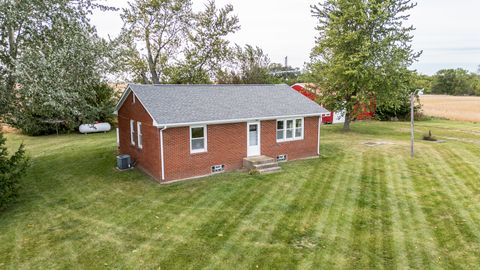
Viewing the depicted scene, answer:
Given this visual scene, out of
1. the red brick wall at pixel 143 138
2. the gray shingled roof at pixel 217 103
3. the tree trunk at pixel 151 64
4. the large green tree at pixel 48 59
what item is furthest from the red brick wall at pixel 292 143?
the tree trunk at pixel 151 64

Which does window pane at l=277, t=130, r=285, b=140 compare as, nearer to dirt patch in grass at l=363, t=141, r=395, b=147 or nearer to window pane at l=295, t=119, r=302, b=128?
window pane at l=295, t=119, r=302, b=128

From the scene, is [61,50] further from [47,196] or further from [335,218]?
[335,218]

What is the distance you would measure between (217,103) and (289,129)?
4.09 metres

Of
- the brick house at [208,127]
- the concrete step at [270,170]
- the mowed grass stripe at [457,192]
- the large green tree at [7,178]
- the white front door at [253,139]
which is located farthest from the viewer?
the white front door at [253,139]

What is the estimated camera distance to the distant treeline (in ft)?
298

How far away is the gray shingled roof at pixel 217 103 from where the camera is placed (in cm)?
1371

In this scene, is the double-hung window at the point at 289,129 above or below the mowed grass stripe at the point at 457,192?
above

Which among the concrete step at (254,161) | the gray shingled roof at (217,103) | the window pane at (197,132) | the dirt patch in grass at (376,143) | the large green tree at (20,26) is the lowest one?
the dirt patch in grass at (376,143)

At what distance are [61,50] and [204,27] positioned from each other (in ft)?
75.2

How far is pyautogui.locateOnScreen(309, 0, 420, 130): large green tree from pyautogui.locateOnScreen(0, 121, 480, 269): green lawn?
9.36 metres

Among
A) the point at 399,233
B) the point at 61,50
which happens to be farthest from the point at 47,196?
the point at 399,233

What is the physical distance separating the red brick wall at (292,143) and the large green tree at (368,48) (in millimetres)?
8073

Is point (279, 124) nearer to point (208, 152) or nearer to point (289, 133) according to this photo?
point (289, 133)

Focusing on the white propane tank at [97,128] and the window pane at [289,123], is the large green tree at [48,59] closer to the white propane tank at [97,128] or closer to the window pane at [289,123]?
the window pane at [289,123]
